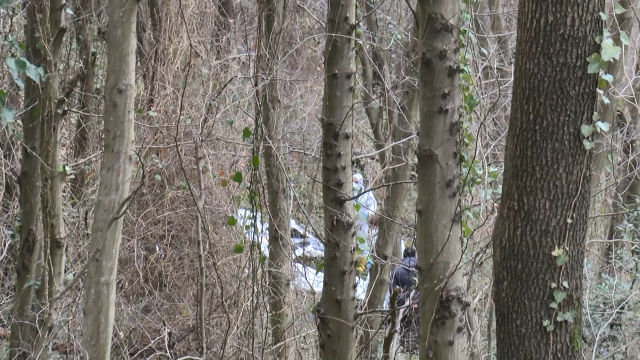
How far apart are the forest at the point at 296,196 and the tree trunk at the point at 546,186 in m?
0.01

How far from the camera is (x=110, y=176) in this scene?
2.88m

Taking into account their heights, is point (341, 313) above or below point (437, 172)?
below

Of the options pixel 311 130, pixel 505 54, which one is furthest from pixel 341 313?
pixel 505 54

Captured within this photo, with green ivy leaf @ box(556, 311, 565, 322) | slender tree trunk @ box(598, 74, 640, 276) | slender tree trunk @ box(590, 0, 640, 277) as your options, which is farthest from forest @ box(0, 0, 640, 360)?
slender tree trunk @ box(598, 74, 640, 276)

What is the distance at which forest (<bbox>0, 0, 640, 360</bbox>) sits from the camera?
3.21m

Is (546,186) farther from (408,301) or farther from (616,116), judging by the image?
(616,116)

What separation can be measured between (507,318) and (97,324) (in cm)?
216

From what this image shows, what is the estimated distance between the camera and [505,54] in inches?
366

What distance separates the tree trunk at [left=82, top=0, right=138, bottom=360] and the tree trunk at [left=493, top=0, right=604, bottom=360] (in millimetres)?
2021

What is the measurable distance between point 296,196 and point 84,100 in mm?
3360

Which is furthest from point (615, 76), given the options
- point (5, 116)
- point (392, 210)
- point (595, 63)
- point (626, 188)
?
point (5, 116)

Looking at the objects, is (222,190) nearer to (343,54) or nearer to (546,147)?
(343,54)

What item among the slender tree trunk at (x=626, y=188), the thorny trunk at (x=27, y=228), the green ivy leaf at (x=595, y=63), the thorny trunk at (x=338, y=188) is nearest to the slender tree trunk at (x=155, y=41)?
the thorny trunk at (x=27, y=228)

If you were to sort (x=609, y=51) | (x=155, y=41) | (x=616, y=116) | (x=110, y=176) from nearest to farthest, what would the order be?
(x=110, y=176) → (x=609, y=51) → (x=155, y=41) → (x=616, y=116)
